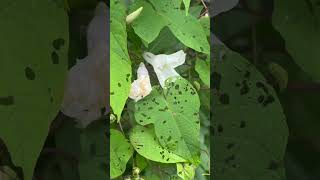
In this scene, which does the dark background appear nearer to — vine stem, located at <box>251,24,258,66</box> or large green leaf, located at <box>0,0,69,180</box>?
vine stem, located at <box>251,24,258,66</box>

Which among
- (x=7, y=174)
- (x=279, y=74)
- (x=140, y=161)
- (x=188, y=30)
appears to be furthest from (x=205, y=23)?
(x=7, y=174)

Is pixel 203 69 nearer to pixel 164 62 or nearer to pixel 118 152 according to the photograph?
pixel 164 62

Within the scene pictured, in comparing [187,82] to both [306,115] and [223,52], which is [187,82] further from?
[306,115]

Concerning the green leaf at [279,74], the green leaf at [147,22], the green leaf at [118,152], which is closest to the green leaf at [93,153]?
the green leaf at [118,152]

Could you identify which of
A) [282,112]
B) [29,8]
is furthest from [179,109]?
[29,8]

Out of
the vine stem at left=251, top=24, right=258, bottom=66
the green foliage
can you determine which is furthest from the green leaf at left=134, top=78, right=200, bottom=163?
the vine stem at left=251, top=24, right=258, bottom=66

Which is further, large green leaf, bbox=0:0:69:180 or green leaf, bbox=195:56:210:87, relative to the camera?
green leaf, bbox=195:56:210:87
